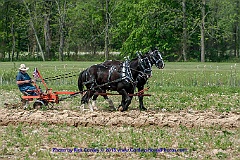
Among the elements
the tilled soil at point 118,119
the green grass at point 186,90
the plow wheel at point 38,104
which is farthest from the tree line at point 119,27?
the tilled soil at point 118,119

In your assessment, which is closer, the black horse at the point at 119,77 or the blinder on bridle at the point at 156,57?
the black horse at the point at 119,77

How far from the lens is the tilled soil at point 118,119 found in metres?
14.0

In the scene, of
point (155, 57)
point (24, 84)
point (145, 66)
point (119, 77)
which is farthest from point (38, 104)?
point (155, 57)

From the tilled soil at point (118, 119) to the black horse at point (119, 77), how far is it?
4.25 ft

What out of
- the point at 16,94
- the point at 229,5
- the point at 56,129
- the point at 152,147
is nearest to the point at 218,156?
the point at 152,147

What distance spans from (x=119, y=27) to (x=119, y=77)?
43267 millimetres

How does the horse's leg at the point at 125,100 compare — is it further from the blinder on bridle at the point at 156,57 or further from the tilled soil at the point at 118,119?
the blinder on bridle at the point at 156,57

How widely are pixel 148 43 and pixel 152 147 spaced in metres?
45.6

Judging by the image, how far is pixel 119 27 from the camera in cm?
5944

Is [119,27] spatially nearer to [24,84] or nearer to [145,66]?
[24,84]

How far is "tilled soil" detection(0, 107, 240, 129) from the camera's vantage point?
1402 centimetres

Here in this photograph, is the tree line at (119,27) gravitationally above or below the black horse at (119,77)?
above

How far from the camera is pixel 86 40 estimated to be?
63.3 metres

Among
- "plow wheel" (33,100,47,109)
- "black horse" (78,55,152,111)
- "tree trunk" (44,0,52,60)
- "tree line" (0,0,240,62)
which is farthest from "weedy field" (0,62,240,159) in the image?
"tree trunk" (44,0,52,60)
